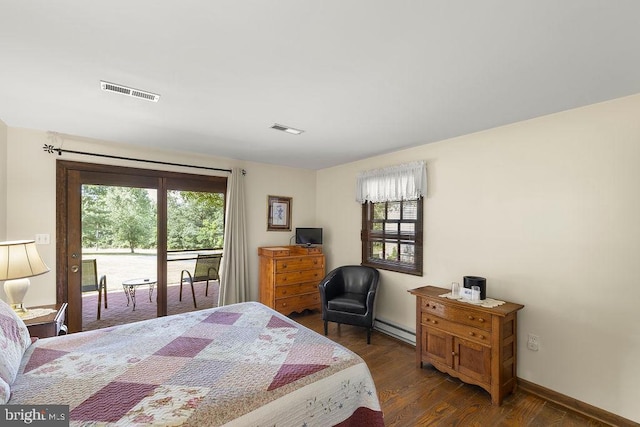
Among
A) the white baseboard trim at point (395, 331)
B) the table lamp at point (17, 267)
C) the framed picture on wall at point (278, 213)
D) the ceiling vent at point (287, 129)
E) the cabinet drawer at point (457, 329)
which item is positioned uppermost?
the ceiling vent at point (287, 129)

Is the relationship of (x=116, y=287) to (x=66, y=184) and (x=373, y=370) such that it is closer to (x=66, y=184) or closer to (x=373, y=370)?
(x=66, y=184)

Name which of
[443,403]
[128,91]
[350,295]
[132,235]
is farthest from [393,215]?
[132,235]

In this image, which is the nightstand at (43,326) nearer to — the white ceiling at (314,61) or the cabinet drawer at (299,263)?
the white ceiling at (314,61)

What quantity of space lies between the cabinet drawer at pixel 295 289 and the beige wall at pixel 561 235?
6.50 feet

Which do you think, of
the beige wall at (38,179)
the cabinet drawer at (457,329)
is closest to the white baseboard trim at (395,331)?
the cabinet drawer at (457,329)

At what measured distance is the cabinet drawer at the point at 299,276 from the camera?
412 cm

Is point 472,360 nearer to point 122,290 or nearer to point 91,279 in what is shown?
point 122,290

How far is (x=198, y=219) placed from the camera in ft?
13.1

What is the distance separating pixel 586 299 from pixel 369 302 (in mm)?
1970

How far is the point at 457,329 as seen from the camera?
2594 millimetres

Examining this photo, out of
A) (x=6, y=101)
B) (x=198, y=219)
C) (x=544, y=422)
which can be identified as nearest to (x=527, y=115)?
(x=544, y=422)

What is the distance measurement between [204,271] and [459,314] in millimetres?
3337

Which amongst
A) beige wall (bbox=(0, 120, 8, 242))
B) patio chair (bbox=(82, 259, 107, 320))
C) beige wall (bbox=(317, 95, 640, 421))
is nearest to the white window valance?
A: beige wall (bbox=(317, 95, 640, 421))

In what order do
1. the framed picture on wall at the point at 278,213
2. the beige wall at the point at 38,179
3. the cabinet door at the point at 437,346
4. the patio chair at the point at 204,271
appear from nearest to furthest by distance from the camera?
1. the cabinet door at the point at 437,346
2. the beige wall at the point at 38,179
3. the patio chair at the point at 204,271
4. the framed picture on wall at the point at 278,213
